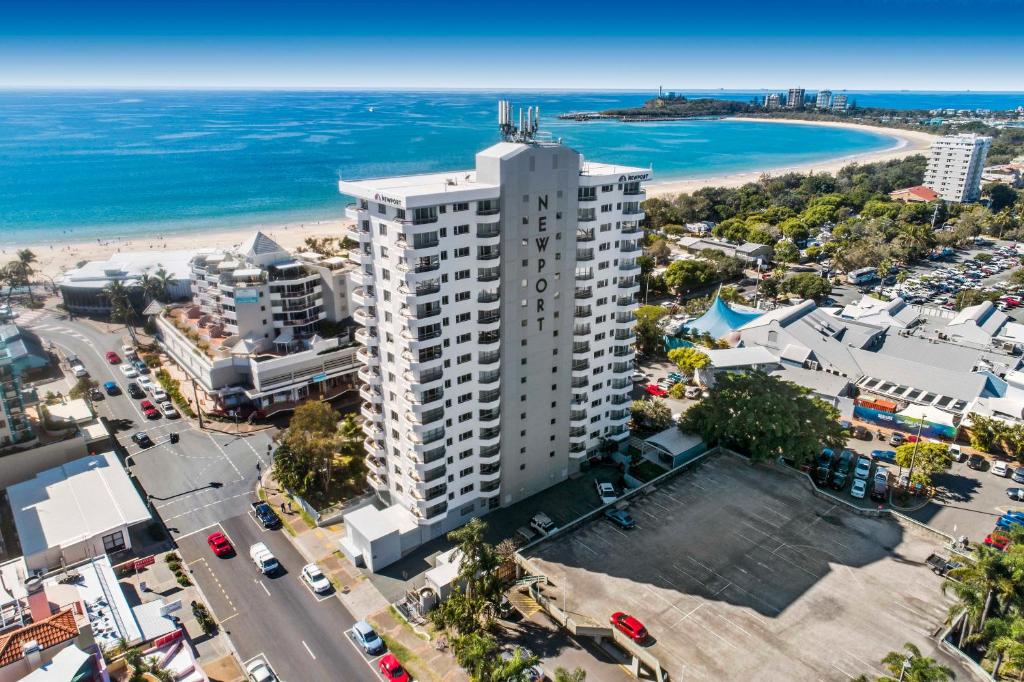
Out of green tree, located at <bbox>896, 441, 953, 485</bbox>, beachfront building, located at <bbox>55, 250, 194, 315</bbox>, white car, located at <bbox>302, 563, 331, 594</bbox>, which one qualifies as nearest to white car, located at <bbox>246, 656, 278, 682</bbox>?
white car, located at <bbox>302, 563, 331, 594</bbox>

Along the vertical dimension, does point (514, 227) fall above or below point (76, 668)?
above

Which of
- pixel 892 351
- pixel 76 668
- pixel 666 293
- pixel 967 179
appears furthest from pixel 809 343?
pixel 967 179

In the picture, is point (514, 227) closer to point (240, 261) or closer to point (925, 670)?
point (925, 670)

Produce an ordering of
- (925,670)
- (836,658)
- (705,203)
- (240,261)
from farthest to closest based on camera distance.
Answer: (705,203), (240,261), (836,658), (925,670)

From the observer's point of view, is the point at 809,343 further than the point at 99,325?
No

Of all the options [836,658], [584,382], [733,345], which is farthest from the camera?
[733,345]

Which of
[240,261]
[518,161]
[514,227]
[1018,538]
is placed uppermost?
[518,161]

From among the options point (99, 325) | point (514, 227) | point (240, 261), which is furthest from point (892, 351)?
point (99, 325)

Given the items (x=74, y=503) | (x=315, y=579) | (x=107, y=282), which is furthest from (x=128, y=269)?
(x=315, y=579)
